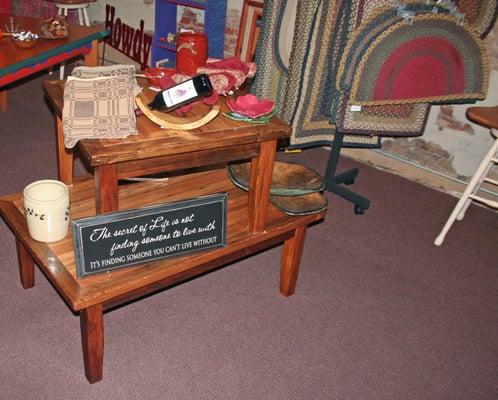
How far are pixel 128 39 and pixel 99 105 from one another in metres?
2.85

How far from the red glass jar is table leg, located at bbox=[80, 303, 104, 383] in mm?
917

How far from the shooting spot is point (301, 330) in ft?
7.36

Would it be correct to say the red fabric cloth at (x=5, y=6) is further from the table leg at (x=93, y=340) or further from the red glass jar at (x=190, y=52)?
the table leg at (x=93, y=340)

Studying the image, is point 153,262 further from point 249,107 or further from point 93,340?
point 249,107

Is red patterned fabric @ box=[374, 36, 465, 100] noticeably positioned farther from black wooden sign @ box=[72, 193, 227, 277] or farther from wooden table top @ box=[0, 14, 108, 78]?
wooden table top @ box=[0, 14, 108, 78]

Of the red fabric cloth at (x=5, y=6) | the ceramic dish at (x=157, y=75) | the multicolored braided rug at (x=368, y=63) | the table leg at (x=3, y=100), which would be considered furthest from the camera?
the red fabric cloth at (x=5, y=6)

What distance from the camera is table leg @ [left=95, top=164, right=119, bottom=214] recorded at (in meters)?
1.64

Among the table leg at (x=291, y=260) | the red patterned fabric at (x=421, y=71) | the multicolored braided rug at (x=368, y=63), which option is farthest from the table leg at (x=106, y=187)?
the red patterned fabric at (x=421, y=71)

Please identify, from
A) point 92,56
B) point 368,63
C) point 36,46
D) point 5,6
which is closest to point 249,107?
point 368,63

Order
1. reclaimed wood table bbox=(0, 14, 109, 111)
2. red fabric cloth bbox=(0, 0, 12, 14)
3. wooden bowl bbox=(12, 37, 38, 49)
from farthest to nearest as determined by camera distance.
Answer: red fabric cloth bbox=(0, 0, 12, 14)
wooden bowl bbox=(12, 37, 38, 49)
reclaimed wood table bbox=(0, 14, 109, 111)

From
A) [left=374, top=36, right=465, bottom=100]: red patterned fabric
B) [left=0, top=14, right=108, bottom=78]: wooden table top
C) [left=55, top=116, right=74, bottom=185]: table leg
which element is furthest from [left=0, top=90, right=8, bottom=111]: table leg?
[left=374, top=36, right=465, bottom=100]: red patterned fabric

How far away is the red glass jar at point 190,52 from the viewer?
2.04 metres

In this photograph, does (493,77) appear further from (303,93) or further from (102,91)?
(102,91)

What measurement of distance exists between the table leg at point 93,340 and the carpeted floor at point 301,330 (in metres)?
0.06
